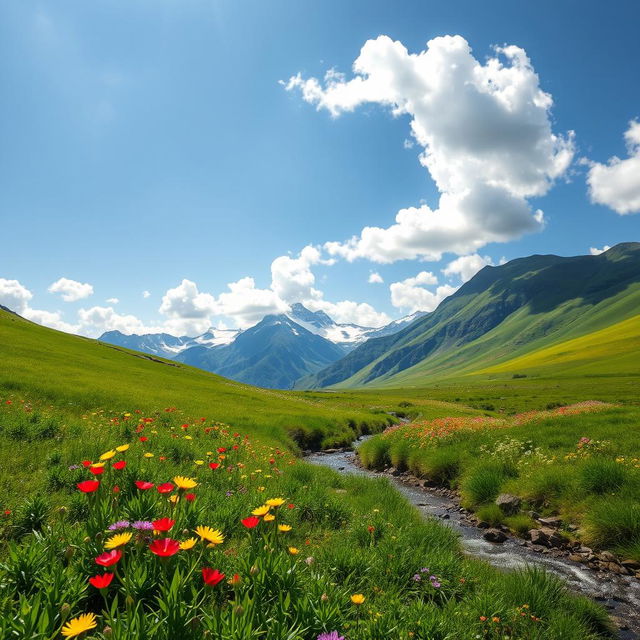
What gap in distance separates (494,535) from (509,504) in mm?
1639

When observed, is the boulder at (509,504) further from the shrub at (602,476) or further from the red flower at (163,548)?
the red flower at (163,548)

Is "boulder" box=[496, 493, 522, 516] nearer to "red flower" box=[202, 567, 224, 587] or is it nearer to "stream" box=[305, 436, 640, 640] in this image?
"stream" box=[305, 436, 640, 640]

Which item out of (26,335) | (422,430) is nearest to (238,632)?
(422,430)

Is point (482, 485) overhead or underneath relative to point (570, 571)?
overhead

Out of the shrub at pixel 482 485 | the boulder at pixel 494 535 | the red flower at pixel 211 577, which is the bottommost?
the boulder at pixel 494 535

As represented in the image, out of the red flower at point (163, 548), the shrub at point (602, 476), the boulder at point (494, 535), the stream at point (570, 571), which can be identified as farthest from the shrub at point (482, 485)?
the red flower at point (163, 548)

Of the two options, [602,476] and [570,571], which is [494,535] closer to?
[570,571]

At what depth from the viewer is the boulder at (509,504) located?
512 inches

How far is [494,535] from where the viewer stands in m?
12.0

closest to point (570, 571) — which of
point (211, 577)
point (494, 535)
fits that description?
point (494, 535)

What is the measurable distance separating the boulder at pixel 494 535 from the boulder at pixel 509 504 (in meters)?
1.04

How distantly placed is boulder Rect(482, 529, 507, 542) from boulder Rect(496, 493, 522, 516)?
3.41 ft

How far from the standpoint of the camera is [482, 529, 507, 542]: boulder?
38.7 feet

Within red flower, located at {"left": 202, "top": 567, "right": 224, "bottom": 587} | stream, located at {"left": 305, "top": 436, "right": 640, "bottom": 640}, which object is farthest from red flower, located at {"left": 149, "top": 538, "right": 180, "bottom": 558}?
stream, located at {"left": 305, "top": 436, "right": 640, "bottom": 640}
